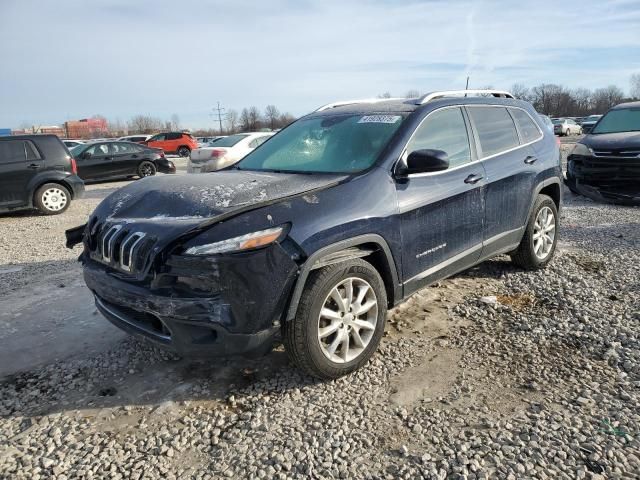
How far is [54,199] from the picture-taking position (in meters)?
9.73

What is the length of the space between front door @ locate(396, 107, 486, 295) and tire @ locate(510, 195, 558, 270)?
3.32 ft

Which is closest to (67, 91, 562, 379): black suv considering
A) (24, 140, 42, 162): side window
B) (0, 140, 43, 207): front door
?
(0, 140, 43, 207): front door

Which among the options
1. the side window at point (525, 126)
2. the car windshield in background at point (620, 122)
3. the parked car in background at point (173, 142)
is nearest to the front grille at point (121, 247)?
the side window at point (525, 126)

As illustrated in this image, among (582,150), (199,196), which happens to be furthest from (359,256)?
(582,150)

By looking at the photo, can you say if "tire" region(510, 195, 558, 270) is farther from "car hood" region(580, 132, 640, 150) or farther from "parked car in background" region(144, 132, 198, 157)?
"parked car in background" region(144, 132, 198, 157)

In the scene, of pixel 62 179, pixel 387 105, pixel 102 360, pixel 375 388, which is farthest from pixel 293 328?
pixel 62 179

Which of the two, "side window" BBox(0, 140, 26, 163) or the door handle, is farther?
"side window" BBox(0, 140, 26, 163)

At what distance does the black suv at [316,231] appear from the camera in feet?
8.75

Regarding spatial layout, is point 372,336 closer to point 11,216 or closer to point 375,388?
point 375,388

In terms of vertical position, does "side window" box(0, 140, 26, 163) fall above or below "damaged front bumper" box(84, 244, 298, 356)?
above

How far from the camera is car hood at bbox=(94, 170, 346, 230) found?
2859 millimetres

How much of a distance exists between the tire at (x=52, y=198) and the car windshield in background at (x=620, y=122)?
1082cm

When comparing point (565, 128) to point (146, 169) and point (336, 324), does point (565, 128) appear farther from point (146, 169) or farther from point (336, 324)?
point (336, 324)

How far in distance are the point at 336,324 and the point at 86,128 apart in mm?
87098
